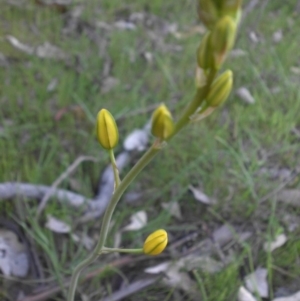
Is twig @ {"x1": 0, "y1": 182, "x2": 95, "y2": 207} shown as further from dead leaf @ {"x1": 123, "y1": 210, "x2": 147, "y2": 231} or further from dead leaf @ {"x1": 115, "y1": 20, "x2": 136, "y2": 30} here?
dead leaf @ {"x1": 115, "y1": 20, "x2": 136, "y2": 30}

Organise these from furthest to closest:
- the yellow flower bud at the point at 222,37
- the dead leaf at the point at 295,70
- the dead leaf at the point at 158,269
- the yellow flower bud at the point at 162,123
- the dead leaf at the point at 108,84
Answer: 1. the dead leaf at the point at 295,70
2. the dead leaf at the point at 108,84
3. the dead leaf at the point at 158,269
4. the yellow flower bud at the point at 162,123
5. the yellow flower bud at the point at 222,37

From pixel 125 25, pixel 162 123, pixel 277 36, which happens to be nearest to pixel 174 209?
pixel 162 123

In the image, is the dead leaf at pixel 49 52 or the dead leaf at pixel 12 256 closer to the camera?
the dead leaf at pixel 12 256

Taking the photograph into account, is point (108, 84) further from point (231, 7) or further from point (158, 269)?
point (231, 7)

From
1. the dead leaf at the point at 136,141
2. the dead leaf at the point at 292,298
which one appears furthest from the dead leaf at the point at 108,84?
the dead leaf at the point at 292,298

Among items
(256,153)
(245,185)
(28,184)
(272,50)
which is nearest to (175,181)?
(245,185)

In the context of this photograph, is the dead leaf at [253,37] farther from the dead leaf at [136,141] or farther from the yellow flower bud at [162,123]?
the yellow flower bud at [162,123]
